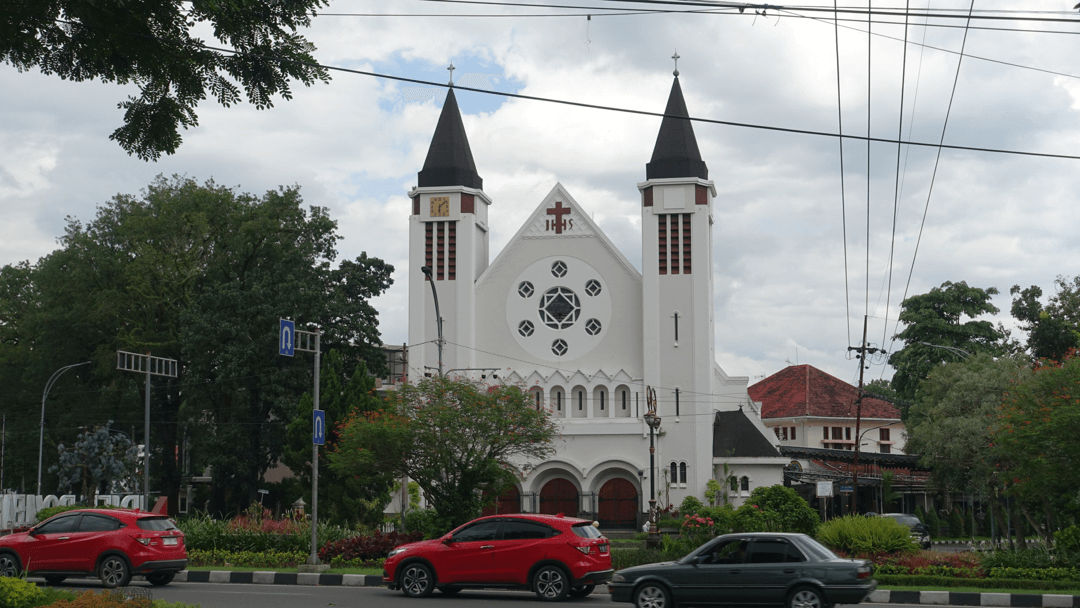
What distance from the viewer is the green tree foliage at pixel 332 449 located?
3975 cm

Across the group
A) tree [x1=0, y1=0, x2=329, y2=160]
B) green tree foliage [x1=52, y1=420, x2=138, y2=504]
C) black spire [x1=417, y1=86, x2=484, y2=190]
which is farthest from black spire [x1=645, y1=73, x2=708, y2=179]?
tree [x1=0, y1=0, x2=329, y2=160]

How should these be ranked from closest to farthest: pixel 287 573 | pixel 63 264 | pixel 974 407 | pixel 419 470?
pixel 287 573
pixel 419 470
pixel 974 407
pixel 63 264

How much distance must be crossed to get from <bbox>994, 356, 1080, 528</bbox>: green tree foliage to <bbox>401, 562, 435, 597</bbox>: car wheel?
1276cm

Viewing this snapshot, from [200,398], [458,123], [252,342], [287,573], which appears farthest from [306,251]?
[287,573]

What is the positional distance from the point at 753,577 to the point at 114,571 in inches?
442

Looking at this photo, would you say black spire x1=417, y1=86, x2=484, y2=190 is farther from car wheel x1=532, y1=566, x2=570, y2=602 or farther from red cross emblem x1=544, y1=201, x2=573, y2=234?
car wheel x1=532, y1=566, x2=570, y2=602

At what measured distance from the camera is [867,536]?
2161cm

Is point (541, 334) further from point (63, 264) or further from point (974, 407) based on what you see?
point (63, 264)

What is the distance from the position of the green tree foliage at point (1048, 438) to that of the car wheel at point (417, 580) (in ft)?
41.9

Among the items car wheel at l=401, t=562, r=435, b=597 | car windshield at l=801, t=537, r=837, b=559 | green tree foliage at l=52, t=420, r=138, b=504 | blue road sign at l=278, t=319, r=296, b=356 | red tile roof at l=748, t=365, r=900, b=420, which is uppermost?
red tile roof at l=748, t=365, r=900, b=420

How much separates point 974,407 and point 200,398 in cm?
3338

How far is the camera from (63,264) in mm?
53094

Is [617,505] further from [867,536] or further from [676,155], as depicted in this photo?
[867,536]

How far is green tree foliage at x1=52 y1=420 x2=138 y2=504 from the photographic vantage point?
46.5 m
